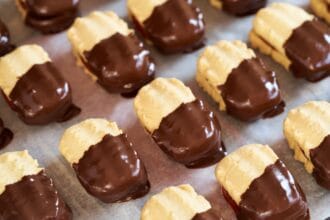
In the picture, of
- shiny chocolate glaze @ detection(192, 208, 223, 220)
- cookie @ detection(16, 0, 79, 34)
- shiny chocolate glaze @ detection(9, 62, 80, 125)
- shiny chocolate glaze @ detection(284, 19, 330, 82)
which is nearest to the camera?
shiny chocolate glaze @ detection(192, 208, 223, 220)

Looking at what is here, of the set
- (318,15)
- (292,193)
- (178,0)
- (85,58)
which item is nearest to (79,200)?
(85,58)

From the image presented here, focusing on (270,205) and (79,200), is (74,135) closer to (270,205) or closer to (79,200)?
(79,200)

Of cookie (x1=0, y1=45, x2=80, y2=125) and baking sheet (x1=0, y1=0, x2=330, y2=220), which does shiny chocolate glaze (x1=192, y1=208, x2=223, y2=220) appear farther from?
cookie (x1=0, y1=45, x2=80, y2=125)

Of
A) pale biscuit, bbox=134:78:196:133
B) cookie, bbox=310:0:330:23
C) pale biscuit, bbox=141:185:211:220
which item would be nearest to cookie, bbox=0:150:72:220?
pale biscuit, bbox=141:185:211:220

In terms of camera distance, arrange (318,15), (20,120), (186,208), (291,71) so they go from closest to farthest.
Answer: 1. (186,208)
2. (20,120)
3. (291,71)
4. (318,15)

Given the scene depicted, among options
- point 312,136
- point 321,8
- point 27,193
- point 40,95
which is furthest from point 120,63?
point 321,8

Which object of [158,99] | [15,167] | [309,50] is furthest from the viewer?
[309,50]

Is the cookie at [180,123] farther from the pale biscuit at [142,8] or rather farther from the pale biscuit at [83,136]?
the pale biscuit at [142,8]

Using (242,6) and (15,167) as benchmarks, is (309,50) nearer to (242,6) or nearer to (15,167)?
(242,6)
